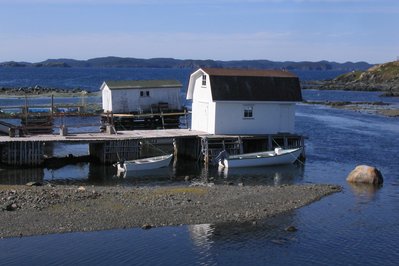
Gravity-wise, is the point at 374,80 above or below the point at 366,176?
above

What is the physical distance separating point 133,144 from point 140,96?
15.1 m

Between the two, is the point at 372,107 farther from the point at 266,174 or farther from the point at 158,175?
the point at 158,175

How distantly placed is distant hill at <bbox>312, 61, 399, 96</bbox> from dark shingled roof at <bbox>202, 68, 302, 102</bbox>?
93588 millimetres

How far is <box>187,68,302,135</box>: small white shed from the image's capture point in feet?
144

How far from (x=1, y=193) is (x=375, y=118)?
193ft

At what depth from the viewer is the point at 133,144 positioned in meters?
42.4

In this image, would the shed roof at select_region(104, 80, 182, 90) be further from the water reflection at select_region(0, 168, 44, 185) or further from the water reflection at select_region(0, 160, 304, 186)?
the water reflection at select_region(0, 168, 44, 185)

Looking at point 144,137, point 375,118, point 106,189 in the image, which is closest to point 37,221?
point 106,189

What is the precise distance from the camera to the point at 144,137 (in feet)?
141

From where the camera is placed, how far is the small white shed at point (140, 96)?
186ft

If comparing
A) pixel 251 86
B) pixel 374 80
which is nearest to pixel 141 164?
pixel 251 86

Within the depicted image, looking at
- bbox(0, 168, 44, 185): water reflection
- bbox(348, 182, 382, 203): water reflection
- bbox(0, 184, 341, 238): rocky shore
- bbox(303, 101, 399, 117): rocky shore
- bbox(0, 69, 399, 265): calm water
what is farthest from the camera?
bbox(303, 101, 399, 117): rocky shore

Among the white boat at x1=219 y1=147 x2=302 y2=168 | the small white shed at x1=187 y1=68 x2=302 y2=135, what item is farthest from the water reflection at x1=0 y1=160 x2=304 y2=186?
the small white shed at x1=187 y1=68 x2=302 y2=135

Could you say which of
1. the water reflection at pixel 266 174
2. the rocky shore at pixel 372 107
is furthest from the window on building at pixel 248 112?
the rocky shore at pixel 372 107
